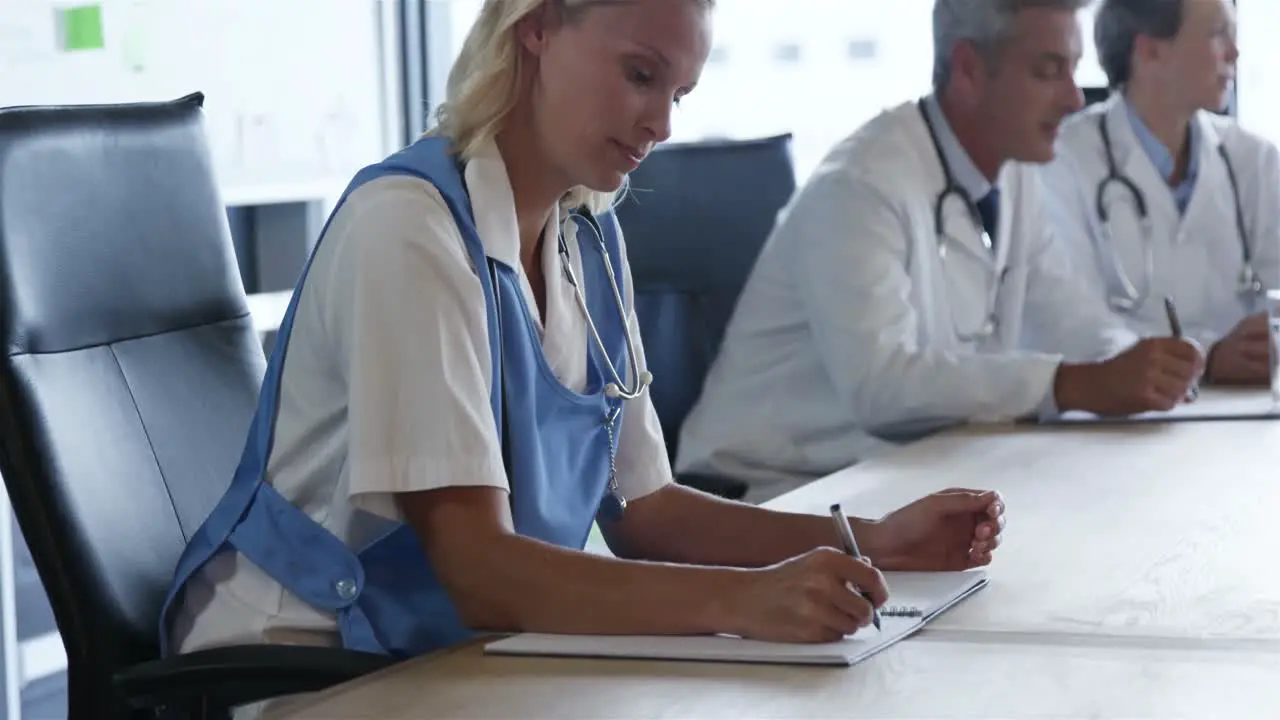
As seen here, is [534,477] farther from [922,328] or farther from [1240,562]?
[922,328]

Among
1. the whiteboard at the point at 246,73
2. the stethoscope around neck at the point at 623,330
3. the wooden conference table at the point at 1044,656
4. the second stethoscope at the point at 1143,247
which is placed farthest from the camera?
the second stethoscope at the point at 1143,247

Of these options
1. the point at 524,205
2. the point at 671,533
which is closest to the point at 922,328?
the point at 671,533

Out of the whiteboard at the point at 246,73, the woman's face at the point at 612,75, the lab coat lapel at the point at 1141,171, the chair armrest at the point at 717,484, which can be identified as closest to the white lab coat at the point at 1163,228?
the lab coat lapel at the point at 1141,171

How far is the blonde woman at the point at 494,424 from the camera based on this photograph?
3.92ft

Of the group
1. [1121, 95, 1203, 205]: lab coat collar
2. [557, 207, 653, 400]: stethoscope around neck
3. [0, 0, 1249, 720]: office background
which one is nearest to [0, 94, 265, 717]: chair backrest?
[557, 207, 653, 400]: stethoscope around neck

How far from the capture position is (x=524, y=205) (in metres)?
1.43

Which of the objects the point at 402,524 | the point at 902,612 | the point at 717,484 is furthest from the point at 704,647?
the point at 717,484

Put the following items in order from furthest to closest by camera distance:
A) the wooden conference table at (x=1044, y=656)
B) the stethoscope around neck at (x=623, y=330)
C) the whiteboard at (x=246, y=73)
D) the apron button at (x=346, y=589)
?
the whiteboard at (x=246, y=73)
the stethoscope around neck at (x=623, y=330)
the apron button at (x=346, y=589)
the wooden conference table at (x=1044, y=656)

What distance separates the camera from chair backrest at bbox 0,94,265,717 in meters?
1.36

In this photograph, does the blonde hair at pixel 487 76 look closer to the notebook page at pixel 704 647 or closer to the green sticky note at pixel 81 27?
the notebook page at pixel 704 647

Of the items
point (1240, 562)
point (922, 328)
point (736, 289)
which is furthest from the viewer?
point (736, 289)

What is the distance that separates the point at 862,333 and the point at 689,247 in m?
0.36

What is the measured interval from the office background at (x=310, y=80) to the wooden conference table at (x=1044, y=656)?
103cm

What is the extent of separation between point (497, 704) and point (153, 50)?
84.3 inches
